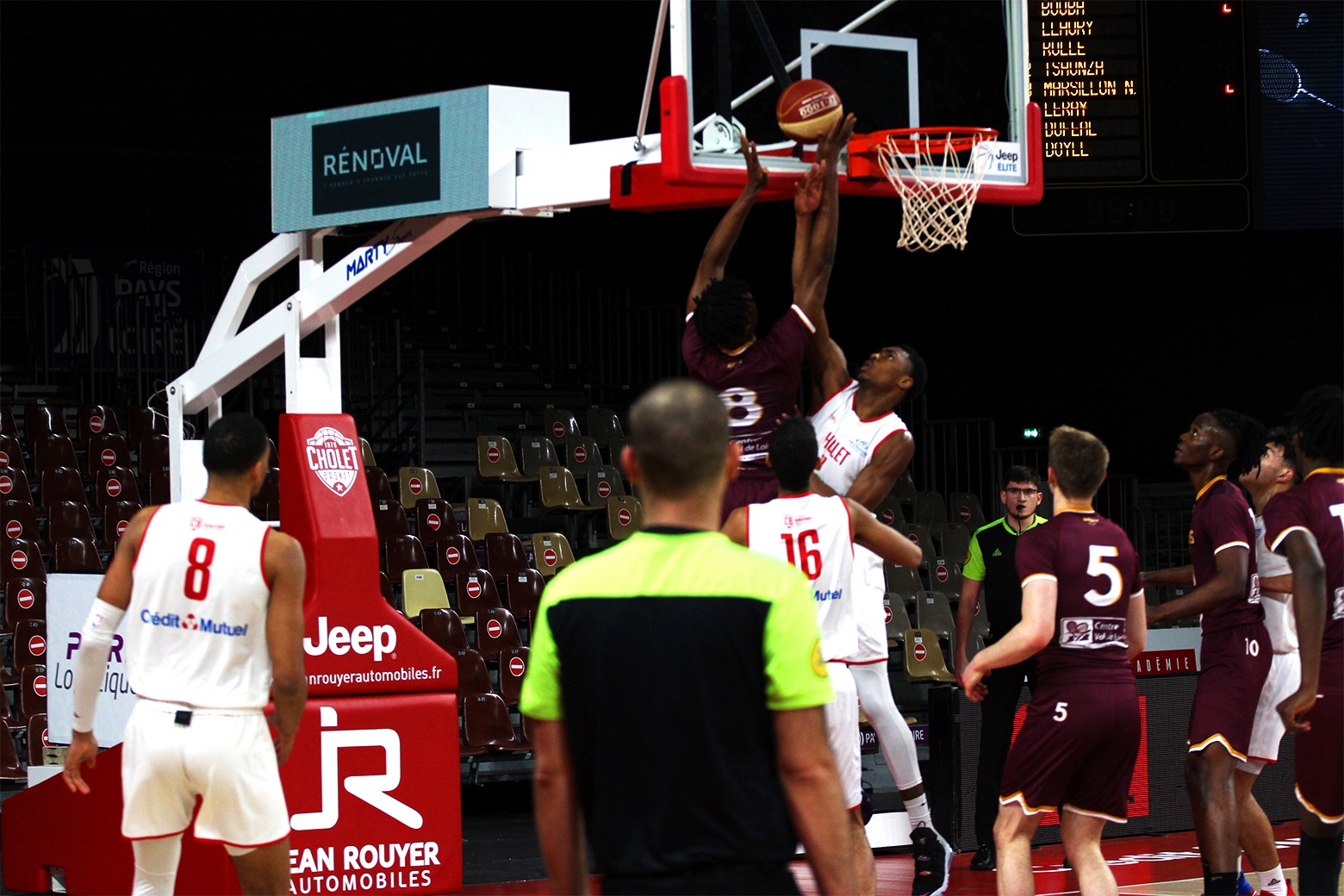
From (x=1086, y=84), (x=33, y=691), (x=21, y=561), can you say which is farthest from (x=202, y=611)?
(x=1086, y=84)

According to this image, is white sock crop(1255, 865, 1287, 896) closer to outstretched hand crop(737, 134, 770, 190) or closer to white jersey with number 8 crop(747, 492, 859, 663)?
white jersey with number 8 crop(747, 492, 859, 663)

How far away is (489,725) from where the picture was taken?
1058 centimetres

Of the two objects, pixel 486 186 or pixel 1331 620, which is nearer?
pixel 1331 620

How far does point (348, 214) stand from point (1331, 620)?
4511mm

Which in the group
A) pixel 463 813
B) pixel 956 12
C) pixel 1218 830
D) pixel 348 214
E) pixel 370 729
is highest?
A: pixel 956 12

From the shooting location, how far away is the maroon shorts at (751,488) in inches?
245

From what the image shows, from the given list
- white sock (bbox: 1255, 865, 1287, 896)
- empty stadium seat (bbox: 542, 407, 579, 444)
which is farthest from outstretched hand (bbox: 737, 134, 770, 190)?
empty stadium seat (bbox: 542, 407, 579, 444)

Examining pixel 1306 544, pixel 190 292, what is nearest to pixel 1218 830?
pixel 1306 544

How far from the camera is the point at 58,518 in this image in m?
11.7

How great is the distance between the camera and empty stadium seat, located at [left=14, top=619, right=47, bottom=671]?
1020 centimetres

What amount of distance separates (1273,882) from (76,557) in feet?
25.0

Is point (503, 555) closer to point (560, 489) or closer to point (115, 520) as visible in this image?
Answer: point (560, 489)

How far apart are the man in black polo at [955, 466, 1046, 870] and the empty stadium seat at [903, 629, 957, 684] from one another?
3.69 metres

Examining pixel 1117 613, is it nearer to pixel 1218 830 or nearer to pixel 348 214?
pixel 1218 830
